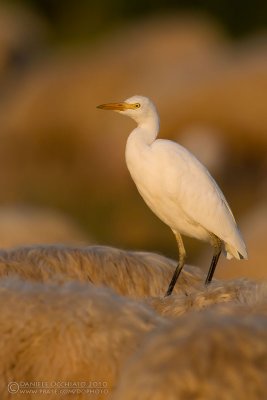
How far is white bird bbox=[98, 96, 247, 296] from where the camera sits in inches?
311

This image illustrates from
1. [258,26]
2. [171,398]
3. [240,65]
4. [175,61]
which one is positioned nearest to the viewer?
[171,398]

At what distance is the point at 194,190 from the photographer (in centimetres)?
802

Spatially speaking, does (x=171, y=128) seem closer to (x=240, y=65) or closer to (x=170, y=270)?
(x=240, y=65)

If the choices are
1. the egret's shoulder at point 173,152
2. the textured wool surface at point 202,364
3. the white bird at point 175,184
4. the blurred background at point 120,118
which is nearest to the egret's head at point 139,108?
the white bird at point 175,184

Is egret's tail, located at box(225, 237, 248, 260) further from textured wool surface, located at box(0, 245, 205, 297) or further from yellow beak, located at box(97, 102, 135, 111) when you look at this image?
yellow beak, located at box(97, 102, 135, 111)

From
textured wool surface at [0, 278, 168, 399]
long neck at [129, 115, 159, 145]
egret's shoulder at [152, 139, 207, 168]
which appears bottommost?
textured wool surface at [0, 278, 168, 399]

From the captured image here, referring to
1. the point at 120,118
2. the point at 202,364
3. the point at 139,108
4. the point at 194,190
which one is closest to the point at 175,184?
the point at 194,190

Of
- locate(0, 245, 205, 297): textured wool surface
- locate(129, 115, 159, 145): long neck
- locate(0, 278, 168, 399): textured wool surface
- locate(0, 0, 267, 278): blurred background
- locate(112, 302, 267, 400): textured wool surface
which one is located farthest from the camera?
locate(0, 0, 267, 278): blurred background

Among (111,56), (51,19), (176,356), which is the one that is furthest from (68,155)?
(176,356)

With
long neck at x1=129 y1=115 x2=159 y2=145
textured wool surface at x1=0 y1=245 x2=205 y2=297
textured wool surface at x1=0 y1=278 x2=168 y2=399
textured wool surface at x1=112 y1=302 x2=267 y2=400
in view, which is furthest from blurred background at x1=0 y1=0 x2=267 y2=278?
textured wool surface at x1=112 y1=302 x2=267 y2=400

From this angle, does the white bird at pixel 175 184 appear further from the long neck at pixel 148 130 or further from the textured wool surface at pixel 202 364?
the textured wool surface at pixel 202 364

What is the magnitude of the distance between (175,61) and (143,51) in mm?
1019

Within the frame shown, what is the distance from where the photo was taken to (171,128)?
27156mm

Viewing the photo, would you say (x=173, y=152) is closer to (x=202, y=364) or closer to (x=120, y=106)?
(x=120, y=106)
